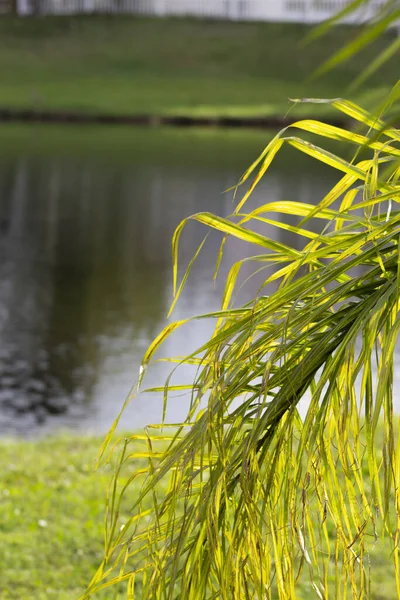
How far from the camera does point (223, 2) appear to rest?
Answer: 48031 millimetres

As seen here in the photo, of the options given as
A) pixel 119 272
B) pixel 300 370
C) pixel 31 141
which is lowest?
pixel 300 370

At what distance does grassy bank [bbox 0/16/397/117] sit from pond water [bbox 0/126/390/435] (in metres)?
6.56

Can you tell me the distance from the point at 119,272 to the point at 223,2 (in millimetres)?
36652

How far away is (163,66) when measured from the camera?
43.4 metres

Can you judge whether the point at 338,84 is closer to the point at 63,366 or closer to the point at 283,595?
the point at 63,366

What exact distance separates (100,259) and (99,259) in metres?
0.01

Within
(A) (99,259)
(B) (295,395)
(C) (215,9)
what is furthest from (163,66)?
(B) (295,395)

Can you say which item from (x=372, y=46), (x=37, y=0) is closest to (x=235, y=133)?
(x=372, y=46)

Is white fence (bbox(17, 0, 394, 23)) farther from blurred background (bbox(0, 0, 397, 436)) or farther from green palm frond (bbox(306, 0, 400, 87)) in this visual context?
green palm frond (bbox(306, 0, 400, 87))

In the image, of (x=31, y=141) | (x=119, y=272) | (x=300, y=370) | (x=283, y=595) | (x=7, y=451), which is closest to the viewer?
(x=300, y=370)

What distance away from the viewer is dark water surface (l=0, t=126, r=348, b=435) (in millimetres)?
8789

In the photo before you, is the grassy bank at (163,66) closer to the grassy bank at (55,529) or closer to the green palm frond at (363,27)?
the grassy bank at (55,529)

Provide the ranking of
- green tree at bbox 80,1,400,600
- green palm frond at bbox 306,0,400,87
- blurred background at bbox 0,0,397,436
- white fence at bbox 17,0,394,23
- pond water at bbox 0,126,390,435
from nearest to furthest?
green palm frond at bbox 306,0,400,87 < green tree at bbox 80,1,400,600 < pond water at bbox 0,126,390,435 < blurred background at bbox 0,0,397,436 < white fence at bbox 17,0,394,23

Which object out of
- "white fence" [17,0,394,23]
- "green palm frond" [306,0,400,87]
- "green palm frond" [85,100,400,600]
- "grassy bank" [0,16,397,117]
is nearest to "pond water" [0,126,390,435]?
"green palm frond" [85,100,400,600]
